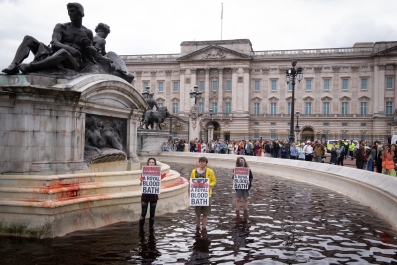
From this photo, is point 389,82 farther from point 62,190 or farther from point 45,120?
point 62,190

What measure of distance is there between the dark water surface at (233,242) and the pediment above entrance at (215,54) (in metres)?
56.8

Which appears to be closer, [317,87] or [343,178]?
[343,178]

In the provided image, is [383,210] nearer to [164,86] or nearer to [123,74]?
[123,74]

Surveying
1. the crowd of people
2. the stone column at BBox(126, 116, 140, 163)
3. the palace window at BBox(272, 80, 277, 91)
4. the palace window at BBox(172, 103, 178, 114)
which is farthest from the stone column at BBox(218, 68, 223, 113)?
the stone column at BBox(126, 116, 140, 163)

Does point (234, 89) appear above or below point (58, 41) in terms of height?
above

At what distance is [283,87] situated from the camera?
210 ft

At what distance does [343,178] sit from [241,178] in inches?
217

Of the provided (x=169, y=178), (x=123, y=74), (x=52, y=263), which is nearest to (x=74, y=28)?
(x=123, y=74)

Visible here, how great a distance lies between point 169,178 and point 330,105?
2341 inches

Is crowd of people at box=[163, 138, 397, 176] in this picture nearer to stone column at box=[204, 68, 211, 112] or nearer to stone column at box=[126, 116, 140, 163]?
stone column at box=[126, 116, 140, 163]

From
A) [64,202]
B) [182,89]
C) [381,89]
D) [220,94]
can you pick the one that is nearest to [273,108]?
[220,94]

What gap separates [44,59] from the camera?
764 centimetres

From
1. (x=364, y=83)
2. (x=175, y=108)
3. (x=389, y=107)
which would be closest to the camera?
(x=389, y=107)

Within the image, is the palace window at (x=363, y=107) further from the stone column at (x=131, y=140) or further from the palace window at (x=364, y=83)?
the stone column at (x=131, y=140)
